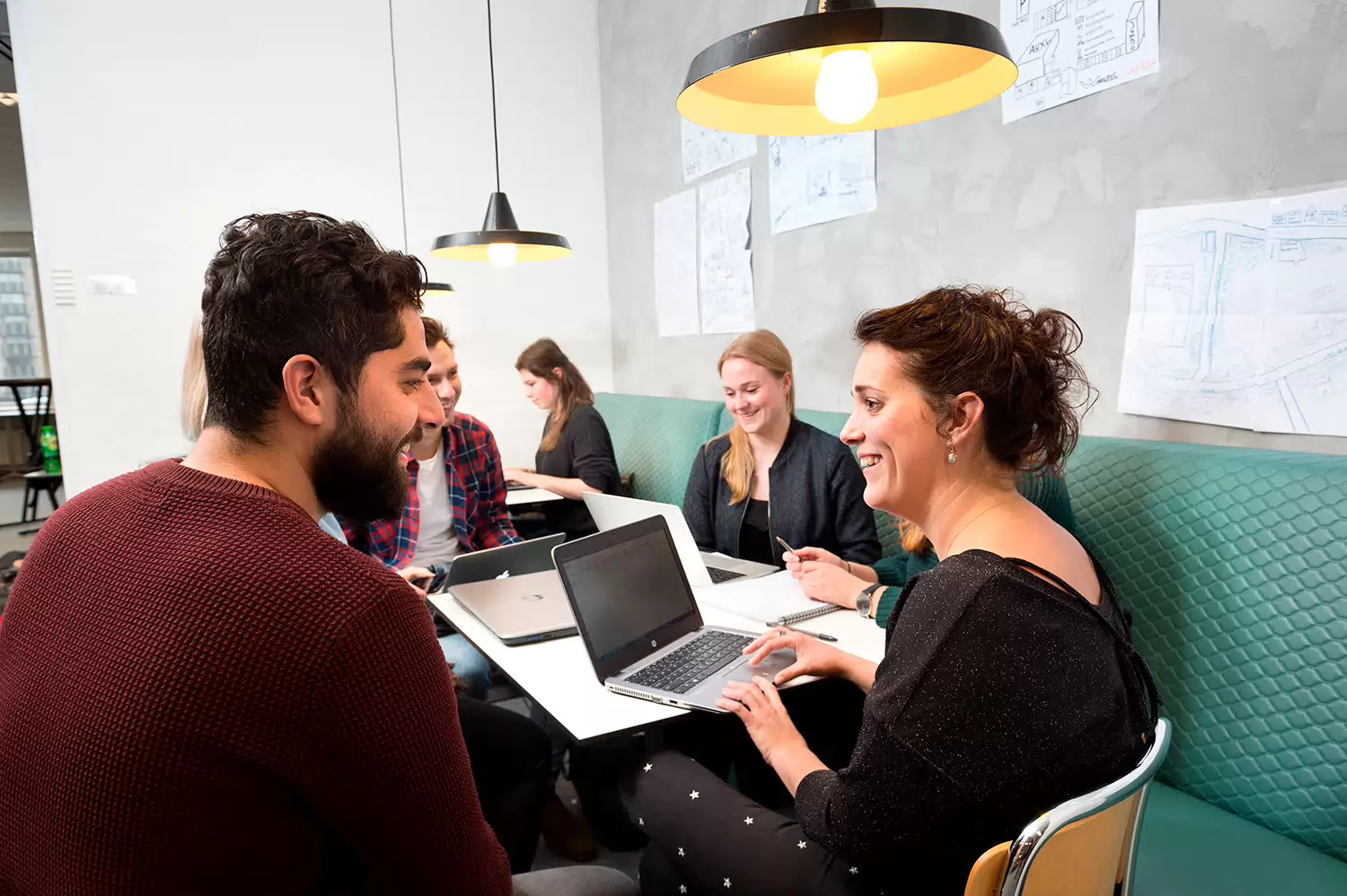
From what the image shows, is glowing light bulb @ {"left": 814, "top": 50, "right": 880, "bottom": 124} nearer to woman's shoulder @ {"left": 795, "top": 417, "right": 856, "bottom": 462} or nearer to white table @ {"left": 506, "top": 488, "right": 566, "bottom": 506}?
woman's shoulder @ {"left": 795, "top": 417, "right": 856, "bottom": 462}

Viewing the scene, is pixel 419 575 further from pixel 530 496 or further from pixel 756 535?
pixel 530 496

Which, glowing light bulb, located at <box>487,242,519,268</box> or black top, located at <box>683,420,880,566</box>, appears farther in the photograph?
glowing light bulb, located at <box>487,242,519,268</box>

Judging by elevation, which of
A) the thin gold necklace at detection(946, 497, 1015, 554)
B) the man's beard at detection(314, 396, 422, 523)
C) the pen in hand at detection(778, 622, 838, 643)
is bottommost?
the pen in hand at detection(778, 622, 838, 643)

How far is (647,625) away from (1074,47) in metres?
1.79

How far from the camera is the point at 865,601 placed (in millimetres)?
1733

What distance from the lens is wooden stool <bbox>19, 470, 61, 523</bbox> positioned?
621 centimetres

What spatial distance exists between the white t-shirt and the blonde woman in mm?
774

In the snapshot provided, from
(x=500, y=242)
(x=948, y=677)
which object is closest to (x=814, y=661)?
(x=948, y=677)

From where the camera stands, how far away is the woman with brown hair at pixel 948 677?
36.8 inches

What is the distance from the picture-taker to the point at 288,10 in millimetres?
4266

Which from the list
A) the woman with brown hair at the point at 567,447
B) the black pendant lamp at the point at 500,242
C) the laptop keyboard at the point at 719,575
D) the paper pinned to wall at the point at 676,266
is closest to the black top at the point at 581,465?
the woman with brown hair at the point at 567,447

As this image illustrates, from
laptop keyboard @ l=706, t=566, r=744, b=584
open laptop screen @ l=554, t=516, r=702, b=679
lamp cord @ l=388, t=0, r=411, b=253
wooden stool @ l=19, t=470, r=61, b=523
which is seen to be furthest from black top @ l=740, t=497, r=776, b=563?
wooden stool @ l=19, t=470, r=61, b=523

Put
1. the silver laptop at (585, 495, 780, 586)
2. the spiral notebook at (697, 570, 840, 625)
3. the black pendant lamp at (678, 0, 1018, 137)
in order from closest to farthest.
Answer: the black pendant lamp at (678, 0, 1018, 137)
the spiral notebook at (697, 570, 840, 625)
the silver laptop at (585, 495, 780, 586)

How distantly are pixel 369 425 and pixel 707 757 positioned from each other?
111cm
